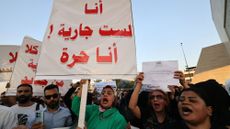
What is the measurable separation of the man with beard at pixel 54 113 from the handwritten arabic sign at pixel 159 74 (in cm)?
127

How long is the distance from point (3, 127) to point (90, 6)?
1856mm

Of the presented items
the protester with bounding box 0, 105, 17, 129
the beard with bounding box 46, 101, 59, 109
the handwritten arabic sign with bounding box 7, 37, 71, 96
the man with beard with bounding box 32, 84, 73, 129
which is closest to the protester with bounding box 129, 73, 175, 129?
the man with beard with bounding box 32, 84, 73, 129

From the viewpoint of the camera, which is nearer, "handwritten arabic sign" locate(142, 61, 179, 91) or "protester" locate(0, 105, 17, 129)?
"protester" locate(0, 105, 17, 129)

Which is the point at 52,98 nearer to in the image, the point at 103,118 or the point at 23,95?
the point at 23,95

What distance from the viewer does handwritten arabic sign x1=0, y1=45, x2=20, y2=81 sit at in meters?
7.28

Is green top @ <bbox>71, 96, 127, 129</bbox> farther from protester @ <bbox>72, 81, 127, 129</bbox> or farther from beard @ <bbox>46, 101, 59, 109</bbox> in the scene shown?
beard @ <bbox>46, 101, 59, 109</bbox>

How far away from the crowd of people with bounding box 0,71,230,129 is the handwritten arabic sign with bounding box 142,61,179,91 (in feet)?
0.25

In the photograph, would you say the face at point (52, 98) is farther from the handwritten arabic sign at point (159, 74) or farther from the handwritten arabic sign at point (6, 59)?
the handwritten arabic sign at point (6, 59)

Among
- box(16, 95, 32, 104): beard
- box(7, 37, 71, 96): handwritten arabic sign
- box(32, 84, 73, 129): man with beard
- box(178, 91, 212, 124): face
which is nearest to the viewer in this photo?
box(178, 91, 212, 124): face

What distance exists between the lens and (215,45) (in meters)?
31.7

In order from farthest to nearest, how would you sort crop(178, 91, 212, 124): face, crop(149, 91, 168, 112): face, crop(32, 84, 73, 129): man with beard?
crop(32, 84, 73, 129): man with beard → crop(149, 91, 168, 112): face → crop(178, 91, 212, 124): face

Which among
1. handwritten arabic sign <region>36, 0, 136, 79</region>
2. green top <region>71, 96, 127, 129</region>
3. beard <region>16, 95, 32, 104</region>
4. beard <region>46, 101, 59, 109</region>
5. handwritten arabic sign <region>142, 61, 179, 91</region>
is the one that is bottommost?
green top <region>71, 96, 127, 129</region>

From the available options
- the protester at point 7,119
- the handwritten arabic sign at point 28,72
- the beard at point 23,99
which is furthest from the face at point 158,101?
the handwritten arabic sign at point 28,72

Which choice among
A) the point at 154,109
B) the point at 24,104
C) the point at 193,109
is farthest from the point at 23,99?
the point at 193,109
